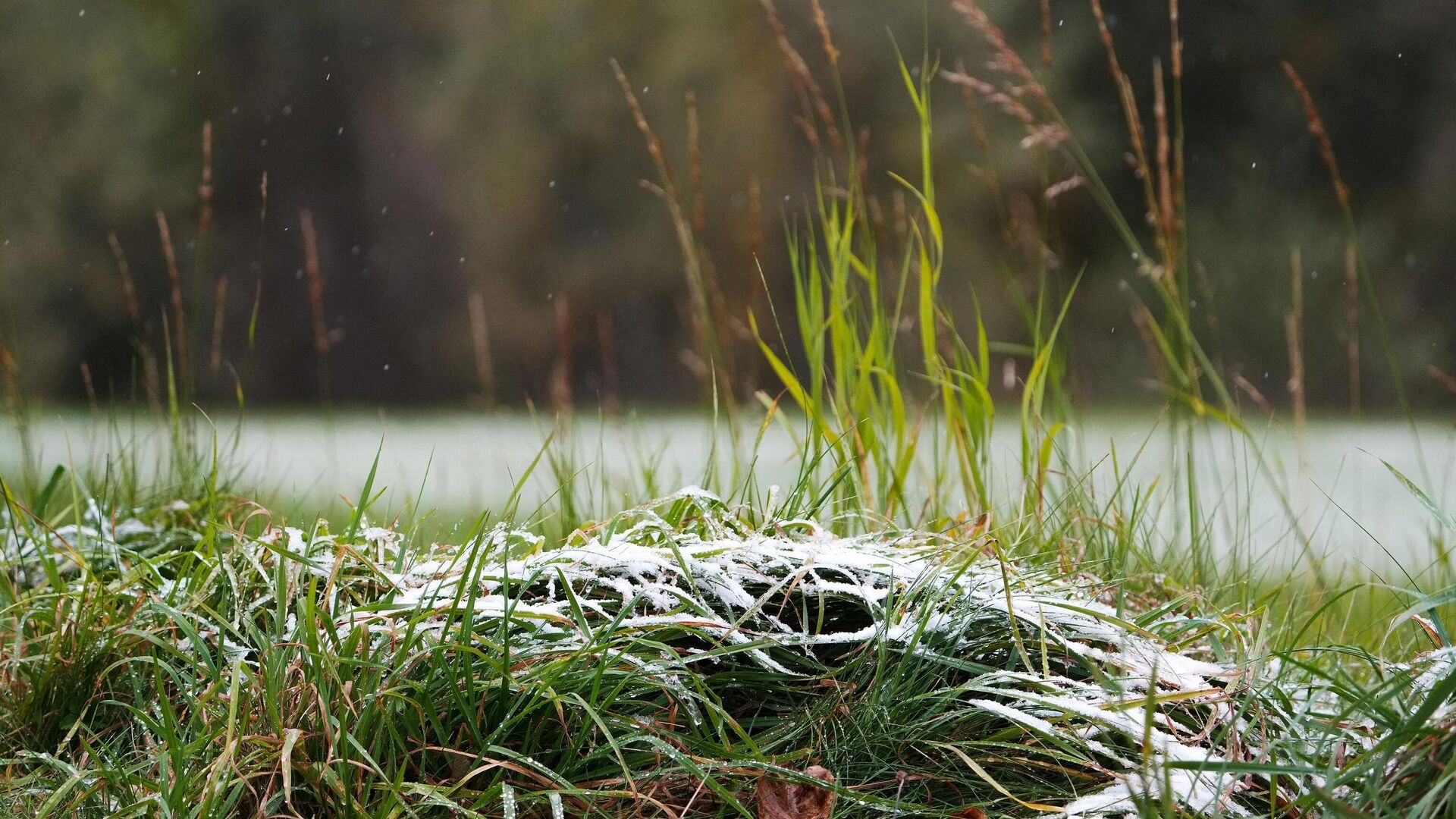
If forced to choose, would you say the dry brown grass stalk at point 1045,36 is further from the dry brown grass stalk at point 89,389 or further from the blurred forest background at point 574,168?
the blurred forest background at point 574,168

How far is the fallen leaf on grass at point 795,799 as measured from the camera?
1058 mm

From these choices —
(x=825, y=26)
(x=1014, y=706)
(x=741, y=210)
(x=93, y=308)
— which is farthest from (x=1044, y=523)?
(x=93, y=308)

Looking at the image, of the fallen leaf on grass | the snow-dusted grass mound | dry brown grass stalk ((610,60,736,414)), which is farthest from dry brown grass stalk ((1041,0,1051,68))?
the fallen leaf on grass

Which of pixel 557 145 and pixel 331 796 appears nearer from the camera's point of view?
pixel 331 796

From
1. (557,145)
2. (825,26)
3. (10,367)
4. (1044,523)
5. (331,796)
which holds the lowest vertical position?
(331,796)

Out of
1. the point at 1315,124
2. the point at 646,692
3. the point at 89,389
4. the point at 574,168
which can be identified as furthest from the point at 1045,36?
the point at 574,168

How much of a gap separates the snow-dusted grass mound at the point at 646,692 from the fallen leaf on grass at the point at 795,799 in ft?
0.05

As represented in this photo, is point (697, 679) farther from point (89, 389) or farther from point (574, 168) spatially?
point (574, 168)

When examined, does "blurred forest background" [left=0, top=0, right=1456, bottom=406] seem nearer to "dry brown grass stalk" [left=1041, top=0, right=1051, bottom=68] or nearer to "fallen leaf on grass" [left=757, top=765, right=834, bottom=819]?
"dry brown grass stalk" [left=1041, top=0, right=1051, bottom=68]

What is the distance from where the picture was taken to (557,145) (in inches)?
567

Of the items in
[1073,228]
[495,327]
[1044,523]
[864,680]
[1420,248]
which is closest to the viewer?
[864,680]

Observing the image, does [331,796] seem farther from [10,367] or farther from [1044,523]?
[10,367]

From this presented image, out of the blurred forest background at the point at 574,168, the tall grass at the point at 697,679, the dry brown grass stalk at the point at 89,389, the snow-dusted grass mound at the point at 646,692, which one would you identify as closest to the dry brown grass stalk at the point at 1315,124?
the tall grass at the point at 697,679

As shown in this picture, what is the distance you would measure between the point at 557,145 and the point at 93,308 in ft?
18.8
